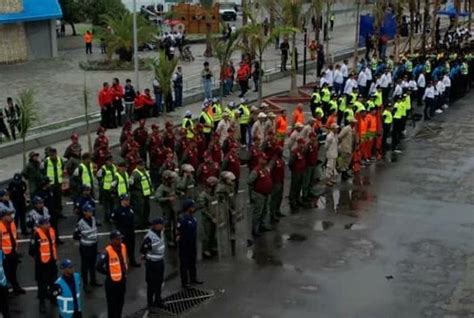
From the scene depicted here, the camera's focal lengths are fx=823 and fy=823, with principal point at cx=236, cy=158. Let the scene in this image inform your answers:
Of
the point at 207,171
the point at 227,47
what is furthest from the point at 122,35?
the point at 207,171

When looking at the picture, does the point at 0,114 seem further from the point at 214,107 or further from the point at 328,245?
the point at 328,245

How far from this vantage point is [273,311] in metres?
12.3

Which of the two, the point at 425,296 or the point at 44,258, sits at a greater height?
the point at 44,258

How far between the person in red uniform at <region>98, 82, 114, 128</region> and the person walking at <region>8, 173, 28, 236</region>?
352 inches

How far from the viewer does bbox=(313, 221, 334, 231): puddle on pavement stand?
16.1 meters

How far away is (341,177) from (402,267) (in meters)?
5.78

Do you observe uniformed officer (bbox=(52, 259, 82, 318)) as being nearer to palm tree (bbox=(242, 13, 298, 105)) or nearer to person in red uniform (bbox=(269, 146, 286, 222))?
person in red uniform (bbox=(269, 146, 286, 222))

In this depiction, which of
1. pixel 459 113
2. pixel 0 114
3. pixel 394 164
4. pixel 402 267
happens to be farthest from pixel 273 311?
pixel 459 113

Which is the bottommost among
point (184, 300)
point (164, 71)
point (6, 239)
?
point (184, 300)

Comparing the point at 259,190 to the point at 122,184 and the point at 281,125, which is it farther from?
the point at 281,125


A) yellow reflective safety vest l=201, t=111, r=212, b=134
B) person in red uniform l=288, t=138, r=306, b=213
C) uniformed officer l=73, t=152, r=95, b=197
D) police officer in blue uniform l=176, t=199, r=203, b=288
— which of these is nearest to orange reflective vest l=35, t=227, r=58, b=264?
police officer in blue uniform l=176, t=199, r=203, b=288

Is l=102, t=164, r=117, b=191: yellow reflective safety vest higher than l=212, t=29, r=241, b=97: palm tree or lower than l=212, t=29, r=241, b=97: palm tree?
lower

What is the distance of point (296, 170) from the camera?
17.2 meters

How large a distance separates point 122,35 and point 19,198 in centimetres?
2119
